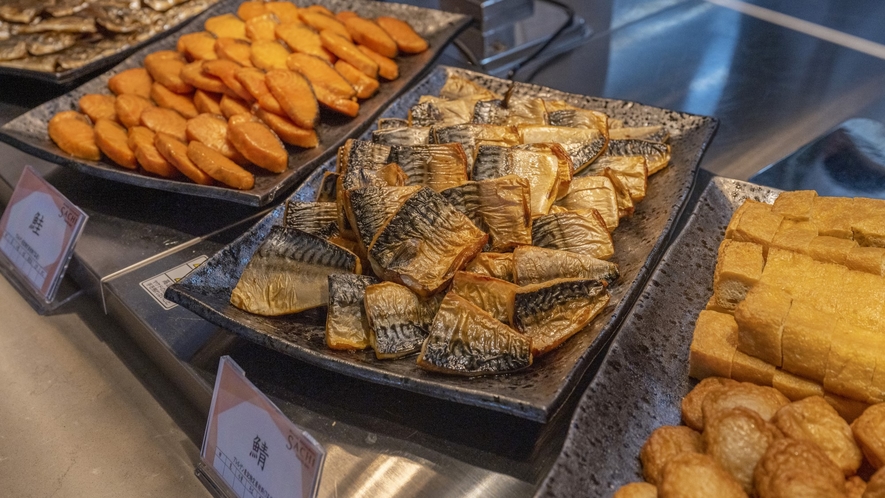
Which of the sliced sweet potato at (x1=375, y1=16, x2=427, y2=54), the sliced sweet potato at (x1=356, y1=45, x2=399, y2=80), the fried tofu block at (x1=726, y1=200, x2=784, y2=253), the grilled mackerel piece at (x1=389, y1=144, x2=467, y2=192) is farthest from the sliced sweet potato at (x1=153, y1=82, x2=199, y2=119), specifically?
the fried tofu block at (x1=726, y1=200, x2=784, y2=253)

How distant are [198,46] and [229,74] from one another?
0.44 meters

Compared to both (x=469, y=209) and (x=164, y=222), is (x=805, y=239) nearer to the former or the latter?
(x=469, y=209)

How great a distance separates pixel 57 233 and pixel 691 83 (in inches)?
99.9

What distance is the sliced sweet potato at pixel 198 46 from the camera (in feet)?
9.92

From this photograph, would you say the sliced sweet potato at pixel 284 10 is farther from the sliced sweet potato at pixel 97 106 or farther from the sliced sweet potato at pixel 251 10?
the sliced sweet potato at pixel 97 106

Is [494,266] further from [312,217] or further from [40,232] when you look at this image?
[40,232]

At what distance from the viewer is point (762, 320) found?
1.41 metres

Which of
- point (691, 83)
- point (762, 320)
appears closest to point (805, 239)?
point (762, 320)

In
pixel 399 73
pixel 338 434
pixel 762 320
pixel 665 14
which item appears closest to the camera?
pixel 762 320

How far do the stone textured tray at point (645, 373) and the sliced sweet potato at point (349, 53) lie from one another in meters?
1.59

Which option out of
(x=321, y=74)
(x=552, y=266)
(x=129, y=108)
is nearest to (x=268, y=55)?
(x=321, y=74)

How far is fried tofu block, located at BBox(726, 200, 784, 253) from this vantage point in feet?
5.55

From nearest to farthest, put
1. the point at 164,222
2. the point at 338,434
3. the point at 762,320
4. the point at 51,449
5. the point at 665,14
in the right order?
the point at 762,320 → the point at 338,434 → the point at 51,449 → the point at 164,222 → the point at 665,14

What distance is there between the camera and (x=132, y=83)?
2.96 meters
